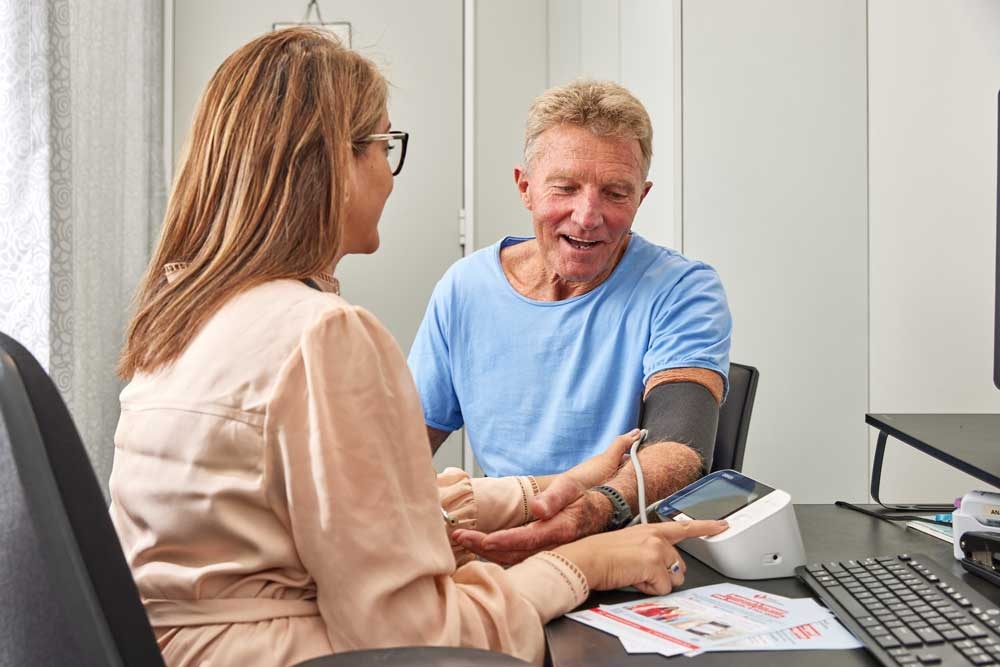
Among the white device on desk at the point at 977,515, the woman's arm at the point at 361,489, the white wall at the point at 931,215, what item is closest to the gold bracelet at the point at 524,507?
the woman's arm at the point at 361,489

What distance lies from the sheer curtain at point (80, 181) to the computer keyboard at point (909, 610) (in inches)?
83.3

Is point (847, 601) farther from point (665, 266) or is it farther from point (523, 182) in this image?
point (523, 182)

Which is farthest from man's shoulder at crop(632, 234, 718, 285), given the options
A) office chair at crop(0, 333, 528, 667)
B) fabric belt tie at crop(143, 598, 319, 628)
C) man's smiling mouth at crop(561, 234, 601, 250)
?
office chair at crop(0, 333, 528, 667)

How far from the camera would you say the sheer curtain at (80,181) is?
2.46 metres

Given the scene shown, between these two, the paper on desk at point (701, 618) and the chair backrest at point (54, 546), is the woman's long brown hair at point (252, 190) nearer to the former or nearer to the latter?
the chair backrest at point (54, 546)

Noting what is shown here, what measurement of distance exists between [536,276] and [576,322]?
0.55 ft

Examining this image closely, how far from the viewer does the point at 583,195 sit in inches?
69.4

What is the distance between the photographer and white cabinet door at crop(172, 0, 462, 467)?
3398 mm

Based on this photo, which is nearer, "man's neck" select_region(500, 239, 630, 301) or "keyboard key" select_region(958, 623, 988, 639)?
"keyboard key" select_region(958, 623, 988, 639)

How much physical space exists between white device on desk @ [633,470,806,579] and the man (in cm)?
39

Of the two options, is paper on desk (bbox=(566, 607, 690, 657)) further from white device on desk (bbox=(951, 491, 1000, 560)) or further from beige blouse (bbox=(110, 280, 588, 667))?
white device on desk (bbox=(951, 491, 1000, 560))

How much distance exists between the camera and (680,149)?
8.29 feet

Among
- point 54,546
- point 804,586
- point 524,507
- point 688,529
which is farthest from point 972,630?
point 54,546

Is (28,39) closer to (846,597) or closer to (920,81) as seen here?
(920,81)
